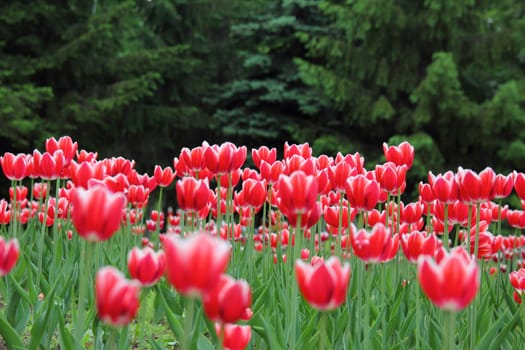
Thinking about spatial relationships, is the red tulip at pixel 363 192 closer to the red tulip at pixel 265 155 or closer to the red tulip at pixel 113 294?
the red tulip at pixel 265 155

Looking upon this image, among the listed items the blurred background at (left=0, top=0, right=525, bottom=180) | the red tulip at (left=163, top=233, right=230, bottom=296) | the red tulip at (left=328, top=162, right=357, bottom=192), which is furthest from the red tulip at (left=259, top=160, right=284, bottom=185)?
the blurred background at (left=0, top=0, right=525, bottom=180)

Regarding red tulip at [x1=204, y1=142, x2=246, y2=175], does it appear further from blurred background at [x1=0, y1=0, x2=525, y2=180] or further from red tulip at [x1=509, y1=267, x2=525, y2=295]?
blurred background at [x1=0, y1=0, x2=525, y2=180]

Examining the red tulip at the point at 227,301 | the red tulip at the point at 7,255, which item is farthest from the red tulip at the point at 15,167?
the red tulip at the point at 227,301

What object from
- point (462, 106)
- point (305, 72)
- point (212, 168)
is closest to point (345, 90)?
point (305, 72)

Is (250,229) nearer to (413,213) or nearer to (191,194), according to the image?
(413,213)

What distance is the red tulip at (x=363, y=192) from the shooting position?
2.01m

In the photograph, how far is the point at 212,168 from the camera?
2.21m

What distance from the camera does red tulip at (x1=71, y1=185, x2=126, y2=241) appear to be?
48.1 inches

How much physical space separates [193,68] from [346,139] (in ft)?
16.8

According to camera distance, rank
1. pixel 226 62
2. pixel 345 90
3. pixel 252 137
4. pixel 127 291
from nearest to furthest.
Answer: pixel 127 291 < pixel 345 90 < pixel 252 137 < pixel 226 62

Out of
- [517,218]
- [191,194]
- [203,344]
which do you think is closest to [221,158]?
[191,194]

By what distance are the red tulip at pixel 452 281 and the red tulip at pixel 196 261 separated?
0.45m

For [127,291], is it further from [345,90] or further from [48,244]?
[345,90]

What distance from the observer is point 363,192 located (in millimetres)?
2025
